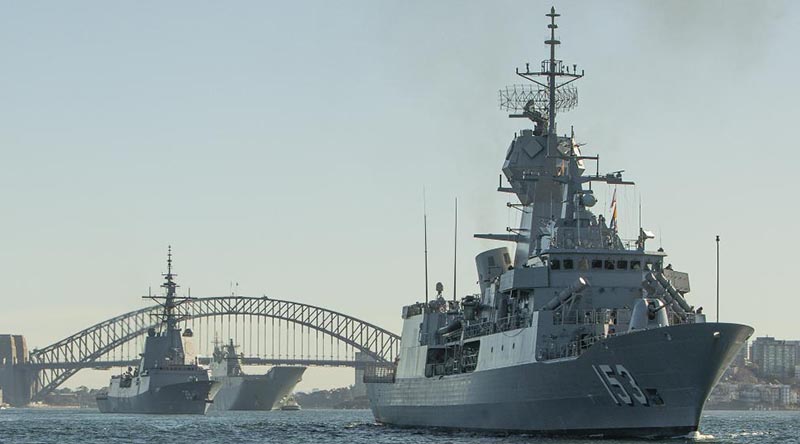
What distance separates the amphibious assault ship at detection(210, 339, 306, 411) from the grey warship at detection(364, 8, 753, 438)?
284ft

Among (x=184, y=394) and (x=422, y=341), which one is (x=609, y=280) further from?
(x=184, y=394)

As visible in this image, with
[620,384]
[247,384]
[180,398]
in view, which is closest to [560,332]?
[620,384]

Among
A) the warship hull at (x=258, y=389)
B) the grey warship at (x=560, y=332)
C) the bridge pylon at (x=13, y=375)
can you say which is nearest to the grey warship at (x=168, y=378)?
the warship hull at (x=258, y=389)

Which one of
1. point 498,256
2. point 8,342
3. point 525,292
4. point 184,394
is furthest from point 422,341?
point 8,342

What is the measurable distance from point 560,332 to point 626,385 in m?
3.77

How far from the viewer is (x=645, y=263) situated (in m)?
45.9

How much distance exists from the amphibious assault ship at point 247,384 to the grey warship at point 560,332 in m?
86.5

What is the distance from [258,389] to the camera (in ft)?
474

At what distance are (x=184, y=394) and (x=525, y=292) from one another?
6035 centimetres

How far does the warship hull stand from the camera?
144 m

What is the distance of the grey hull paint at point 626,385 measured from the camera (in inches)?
1542

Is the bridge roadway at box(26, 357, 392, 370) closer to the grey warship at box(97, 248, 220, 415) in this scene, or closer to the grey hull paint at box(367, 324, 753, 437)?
the grey warship at box(97, 248, 220, 415)

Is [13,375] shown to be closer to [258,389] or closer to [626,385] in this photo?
[258,389]

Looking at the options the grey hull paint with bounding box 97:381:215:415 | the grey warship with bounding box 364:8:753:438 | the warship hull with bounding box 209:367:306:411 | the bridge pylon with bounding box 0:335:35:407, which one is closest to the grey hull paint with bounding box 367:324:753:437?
the grey warship with bounding box 364:8:753:438
